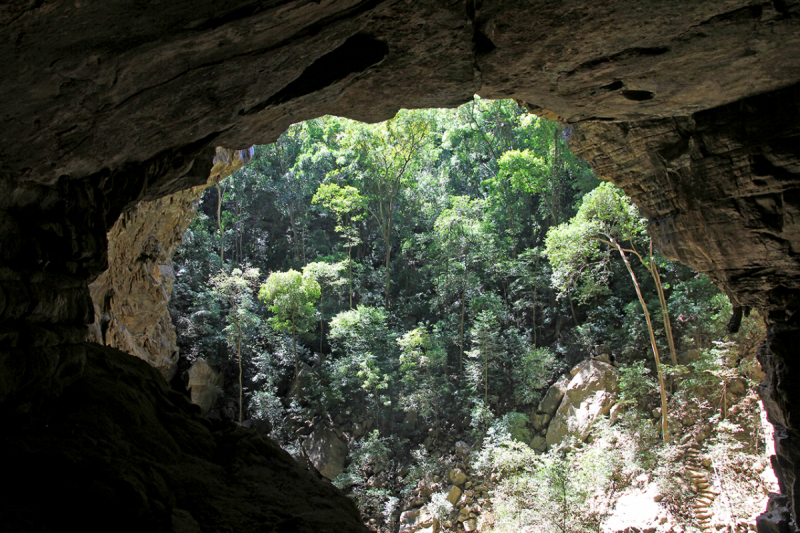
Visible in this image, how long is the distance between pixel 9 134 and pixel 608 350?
49.2 feet

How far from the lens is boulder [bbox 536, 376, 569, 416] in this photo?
46.2ft

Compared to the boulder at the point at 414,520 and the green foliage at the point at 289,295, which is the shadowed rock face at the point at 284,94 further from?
the green foliage at the point at 289,295

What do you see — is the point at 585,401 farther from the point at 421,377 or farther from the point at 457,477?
the point at 421,377

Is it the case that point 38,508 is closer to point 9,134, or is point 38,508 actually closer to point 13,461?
point 13,461

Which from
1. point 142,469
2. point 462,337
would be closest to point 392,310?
point 462,337

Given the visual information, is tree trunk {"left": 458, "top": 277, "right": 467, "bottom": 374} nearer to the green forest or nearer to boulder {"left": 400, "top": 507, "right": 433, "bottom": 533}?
the green forest

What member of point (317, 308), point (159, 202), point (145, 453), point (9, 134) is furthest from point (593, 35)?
point (317, 308)

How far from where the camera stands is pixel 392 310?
20.2m

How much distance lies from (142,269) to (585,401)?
11.9 metres

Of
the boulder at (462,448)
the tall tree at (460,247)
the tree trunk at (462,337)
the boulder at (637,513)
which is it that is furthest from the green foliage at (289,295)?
the boulder at (637,513)

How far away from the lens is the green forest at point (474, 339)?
10.5 meters

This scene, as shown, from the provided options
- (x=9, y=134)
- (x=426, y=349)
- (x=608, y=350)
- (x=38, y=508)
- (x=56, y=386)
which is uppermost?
(x=9, y=134)

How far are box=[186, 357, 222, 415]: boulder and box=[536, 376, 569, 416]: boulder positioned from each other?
35.7 feet

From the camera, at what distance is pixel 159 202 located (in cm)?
723
